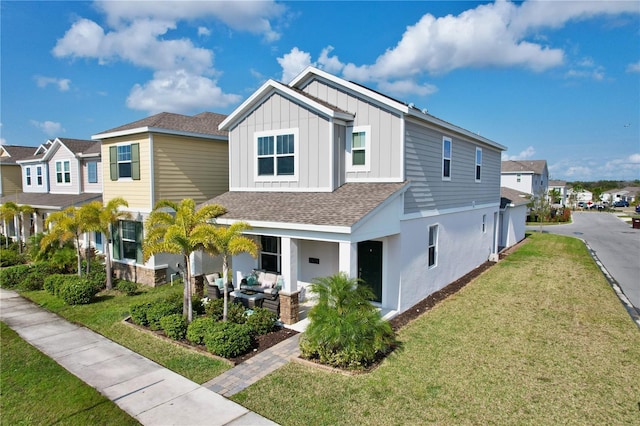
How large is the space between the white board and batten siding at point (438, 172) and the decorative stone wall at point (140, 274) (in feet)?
32.2

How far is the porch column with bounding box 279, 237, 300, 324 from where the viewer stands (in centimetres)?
1047

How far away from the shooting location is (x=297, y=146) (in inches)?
511

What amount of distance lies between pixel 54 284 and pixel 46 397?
843cm

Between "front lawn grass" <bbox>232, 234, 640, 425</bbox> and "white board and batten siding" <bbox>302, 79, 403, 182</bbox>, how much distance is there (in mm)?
4489

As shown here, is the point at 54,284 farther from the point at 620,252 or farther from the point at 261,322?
the point at 620,252

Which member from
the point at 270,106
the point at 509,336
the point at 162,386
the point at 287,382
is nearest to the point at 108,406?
the point at 162,386

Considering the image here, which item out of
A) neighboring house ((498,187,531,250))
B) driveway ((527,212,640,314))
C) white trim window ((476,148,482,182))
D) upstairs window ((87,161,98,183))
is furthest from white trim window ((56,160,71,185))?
driveway ((527,212,640,314))

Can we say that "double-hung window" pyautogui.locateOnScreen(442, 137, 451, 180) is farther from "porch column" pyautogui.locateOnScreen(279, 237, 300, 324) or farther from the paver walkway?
the paver walkway

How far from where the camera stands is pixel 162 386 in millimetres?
7582

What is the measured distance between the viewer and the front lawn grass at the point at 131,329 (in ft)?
27.3

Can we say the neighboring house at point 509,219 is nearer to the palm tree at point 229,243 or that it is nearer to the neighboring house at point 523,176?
the palm tree at point 229,243

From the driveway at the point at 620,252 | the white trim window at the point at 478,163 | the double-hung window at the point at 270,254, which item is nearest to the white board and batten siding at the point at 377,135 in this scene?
the double-hung window at the point at 270,254

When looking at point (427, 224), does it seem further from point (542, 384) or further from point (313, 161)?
point (542, 384)

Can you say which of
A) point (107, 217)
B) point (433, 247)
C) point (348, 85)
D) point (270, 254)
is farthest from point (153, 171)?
point (433, 247)
